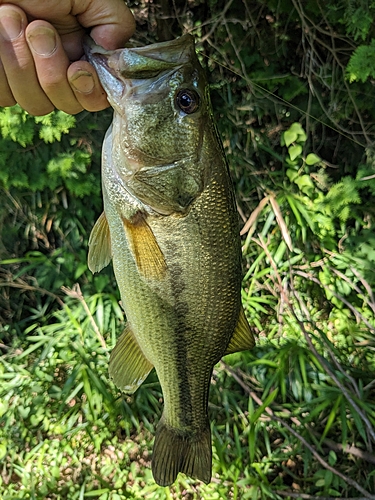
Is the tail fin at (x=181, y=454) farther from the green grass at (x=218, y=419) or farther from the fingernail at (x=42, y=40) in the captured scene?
the fingernail at (x=42, y=40)

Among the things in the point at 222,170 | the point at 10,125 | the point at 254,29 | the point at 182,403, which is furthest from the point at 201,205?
the point at 254,29

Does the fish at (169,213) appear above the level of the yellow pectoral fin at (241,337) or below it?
above

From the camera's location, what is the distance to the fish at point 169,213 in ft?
4.31

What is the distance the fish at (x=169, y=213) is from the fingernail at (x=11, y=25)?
0.82 ft

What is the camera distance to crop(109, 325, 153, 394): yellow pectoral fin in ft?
5.32

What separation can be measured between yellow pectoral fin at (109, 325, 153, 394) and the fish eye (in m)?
0.85

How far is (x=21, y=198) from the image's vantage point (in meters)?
3.85

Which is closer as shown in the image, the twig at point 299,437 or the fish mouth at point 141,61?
the fish mouth at point 141,61

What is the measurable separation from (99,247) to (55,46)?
2.34 feet

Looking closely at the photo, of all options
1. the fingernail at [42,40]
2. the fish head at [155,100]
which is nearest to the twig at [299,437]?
the fish head at [155,100]

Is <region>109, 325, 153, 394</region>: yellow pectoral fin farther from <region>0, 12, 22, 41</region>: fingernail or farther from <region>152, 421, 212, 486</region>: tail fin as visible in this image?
<region>0, 12, 22, 41</region>: fingernail

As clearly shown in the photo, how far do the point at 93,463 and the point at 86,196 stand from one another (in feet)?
7.55

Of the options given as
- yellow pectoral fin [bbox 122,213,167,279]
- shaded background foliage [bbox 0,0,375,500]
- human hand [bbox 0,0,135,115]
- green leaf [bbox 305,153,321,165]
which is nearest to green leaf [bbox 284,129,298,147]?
shaded background foliage [bbox 0,0,375,500]

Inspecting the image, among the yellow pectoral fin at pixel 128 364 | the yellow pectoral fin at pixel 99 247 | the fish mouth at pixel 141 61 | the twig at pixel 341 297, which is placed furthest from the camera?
the twig at pixel 341 297
